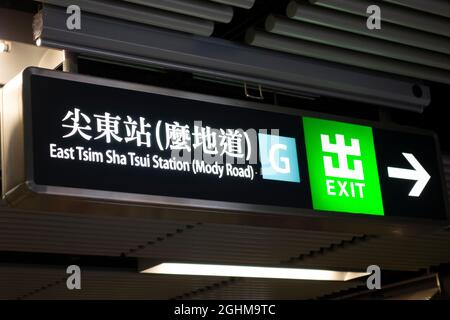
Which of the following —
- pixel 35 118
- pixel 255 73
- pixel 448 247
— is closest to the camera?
pixel 35 118

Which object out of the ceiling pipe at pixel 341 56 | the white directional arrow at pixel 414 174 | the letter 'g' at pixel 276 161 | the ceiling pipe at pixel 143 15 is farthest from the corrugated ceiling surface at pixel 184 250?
the ceiling pipe at pixel 143 15

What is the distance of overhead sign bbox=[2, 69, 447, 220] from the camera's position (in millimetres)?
3428

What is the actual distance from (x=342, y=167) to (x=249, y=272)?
13.6ft

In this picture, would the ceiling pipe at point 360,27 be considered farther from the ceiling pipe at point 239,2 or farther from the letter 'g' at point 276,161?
the letter 'g' at point 276,161

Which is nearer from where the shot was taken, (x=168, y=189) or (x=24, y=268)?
(x=168, y=189)

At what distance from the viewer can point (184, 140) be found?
3.71 meters

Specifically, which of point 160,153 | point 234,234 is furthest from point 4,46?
point 234,234

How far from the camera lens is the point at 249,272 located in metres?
8.16

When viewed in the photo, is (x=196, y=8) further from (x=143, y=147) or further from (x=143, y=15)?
(x=143, y=147)

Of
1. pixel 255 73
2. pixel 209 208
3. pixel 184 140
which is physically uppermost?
pixel 255 73

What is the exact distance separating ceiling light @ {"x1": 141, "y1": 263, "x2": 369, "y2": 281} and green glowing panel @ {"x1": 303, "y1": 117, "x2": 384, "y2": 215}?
3742 millimetres

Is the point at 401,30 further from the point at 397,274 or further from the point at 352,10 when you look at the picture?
the point at 397,274

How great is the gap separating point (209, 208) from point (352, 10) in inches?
47.8
